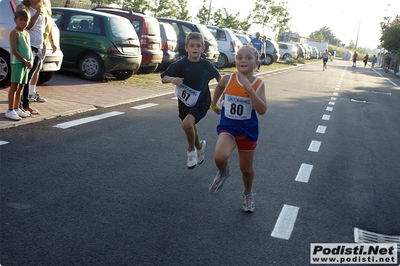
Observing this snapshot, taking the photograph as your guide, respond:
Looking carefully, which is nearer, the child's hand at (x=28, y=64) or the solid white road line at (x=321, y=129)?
the child's hand at (x=28, y=64)

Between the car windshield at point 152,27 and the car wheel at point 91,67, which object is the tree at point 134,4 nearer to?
the car windshield at point 152,27

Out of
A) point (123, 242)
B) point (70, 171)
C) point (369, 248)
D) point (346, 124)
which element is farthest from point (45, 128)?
point (346, 124)

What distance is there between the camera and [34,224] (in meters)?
4.24

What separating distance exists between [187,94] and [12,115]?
327 centimetres

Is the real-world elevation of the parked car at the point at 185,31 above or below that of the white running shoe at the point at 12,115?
above

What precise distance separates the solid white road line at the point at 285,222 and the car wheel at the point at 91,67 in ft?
32.5

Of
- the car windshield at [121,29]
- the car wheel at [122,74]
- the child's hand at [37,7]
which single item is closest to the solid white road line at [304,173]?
the child's hand at [37,7]

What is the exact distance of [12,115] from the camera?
823 centimetres

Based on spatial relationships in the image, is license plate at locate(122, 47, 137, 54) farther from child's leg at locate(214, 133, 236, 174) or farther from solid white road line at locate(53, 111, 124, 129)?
child's leg at locate(214, 133, 236, 174)

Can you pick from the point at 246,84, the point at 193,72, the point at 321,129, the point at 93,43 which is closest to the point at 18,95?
the point at 193,72

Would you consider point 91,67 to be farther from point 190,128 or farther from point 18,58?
point 190,128

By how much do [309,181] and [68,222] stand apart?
3.15 meters

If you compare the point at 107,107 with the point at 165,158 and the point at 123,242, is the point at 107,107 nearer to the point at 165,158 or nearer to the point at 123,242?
the point at 165,158

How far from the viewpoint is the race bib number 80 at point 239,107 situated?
488 cm
